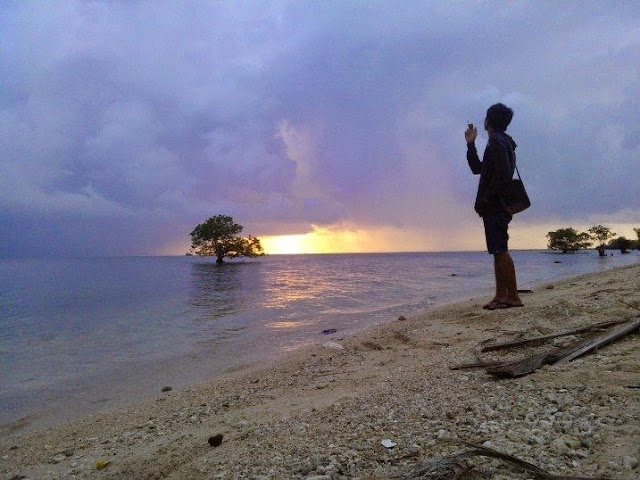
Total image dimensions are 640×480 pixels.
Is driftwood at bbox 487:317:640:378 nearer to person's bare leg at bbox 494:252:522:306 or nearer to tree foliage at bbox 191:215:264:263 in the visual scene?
person's bare leg at bbox 494:252:522:306

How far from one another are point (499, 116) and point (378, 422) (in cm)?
585

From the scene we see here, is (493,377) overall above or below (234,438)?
above

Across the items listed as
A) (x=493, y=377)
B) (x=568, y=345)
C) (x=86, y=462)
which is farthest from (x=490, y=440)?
(x=86, y=462)

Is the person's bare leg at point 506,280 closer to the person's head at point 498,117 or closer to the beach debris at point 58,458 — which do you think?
the person's head at point 498,117

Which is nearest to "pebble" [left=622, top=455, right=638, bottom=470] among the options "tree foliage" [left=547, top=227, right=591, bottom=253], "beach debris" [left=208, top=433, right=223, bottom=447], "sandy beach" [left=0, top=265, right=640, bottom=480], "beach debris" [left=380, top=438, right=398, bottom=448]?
"sandy beach" [left=0, top=265, right=640, bottom=480]

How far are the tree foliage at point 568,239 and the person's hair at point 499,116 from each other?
8361 cm

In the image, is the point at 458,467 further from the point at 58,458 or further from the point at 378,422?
the point at 58,458

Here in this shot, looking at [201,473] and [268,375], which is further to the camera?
[268,375]

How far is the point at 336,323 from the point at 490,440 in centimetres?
930

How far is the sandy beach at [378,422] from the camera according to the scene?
2199 mm

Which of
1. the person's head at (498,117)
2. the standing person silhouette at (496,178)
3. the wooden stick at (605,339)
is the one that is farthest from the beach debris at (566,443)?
the person's head at (498,117)

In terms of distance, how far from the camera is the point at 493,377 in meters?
3.46

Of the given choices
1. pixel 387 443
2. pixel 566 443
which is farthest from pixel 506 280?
pixel 387 443

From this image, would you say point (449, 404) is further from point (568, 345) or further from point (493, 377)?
point (568, 345)
